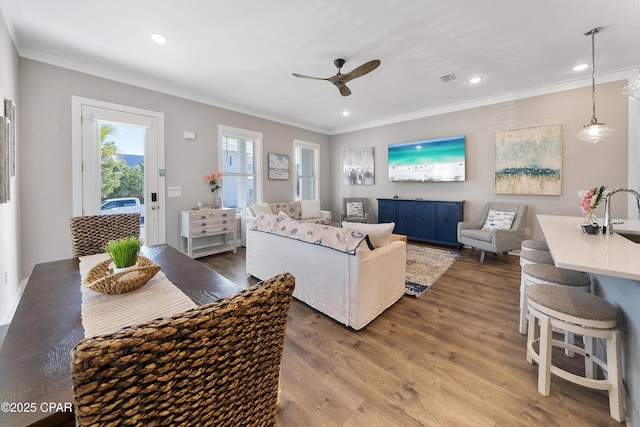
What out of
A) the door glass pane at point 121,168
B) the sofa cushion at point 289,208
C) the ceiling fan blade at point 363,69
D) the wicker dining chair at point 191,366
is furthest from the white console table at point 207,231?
the wicker dining chair at point 191,366

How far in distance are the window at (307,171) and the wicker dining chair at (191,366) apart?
5735 mm

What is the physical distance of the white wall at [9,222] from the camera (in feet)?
7.12

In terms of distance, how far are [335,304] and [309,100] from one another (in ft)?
12.1

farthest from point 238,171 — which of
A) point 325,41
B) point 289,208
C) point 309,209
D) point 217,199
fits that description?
point 325,41

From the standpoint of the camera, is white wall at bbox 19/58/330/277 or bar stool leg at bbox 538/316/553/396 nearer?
bar stool leg at bbox 538/316/553/396

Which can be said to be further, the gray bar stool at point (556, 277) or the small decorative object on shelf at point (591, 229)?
the small decorative object on shelf at point (591, 229)

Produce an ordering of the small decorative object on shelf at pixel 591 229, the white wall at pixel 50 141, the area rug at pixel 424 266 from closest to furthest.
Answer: the small decorative object on shelf at pixel 591 229
the white wall at pixel 50 141
the area rug at pixel 424 266

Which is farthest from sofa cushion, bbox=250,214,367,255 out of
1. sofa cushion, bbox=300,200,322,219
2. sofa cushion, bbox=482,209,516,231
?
sofa cushion, bbox=482,209,516,231

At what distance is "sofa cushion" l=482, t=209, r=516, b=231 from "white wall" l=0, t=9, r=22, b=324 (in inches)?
234

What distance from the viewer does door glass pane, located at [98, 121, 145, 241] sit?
3.45 m

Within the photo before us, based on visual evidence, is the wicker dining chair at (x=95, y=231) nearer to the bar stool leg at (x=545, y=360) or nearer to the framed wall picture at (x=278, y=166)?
the bar stool leg at (x=545, y=360)

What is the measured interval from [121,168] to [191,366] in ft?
13.4

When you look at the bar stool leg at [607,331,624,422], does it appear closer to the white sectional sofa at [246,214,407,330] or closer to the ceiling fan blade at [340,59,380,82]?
the white sectional sofa at [246,214,407,330]

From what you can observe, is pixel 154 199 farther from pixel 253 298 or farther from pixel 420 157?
pixel 420 157
